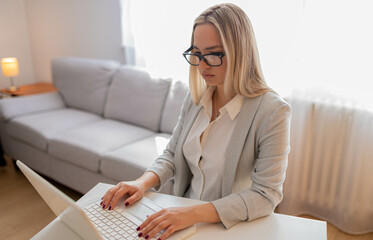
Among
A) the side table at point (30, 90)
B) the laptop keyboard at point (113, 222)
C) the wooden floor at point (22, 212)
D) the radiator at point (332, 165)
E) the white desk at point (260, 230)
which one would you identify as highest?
the laptop keyboard at point (113, 222)

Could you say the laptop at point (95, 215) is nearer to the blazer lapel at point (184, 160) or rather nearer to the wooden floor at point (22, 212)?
the blazer lapel at point (184, 160)

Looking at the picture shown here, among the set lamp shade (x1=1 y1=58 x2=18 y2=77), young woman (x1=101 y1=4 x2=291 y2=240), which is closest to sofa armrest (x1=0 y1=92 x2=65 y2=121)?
lamp shade (x1=1 y1=58 x2=18 y2=77)

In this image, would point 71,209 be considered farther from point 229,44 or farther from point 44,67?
point 44,67

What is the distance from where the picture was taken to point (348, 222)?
206cm

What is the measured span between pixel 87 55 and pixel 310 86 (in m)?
2.50

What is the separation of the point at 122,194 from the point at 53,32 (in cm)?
337

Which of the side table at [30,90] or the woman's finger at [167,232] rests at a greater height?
the woman's finger at [167,232]

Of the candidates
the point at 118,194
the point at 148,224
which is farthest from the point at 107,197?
the point at 148,224

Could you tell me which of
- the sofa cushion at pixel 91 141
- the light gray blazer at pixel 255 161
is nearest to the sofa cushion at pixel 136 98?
the sofa cushion at pixel 91 141

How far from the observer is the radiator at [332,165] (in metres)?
1.95

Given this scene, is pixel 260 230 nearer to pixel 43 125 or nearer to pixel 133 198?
pixel 133 198

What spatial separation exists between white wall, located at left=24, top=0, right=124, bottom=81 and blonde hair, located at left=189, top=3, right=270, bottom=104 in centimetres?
233

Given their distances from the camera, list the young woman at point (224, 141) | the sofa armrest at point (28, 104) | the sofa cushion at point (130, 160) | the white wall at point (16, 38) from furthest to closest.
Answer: the white wall at point (16, 38) → the sofa armrest at point (28, 104) → the sofa cushion at point (130, 160) → the young woman at point (224, 141)

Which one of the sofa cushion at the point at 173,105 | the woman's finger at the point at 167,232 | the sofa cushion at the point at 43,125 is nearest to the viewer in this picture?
the woman's finger at the point at 167,232
